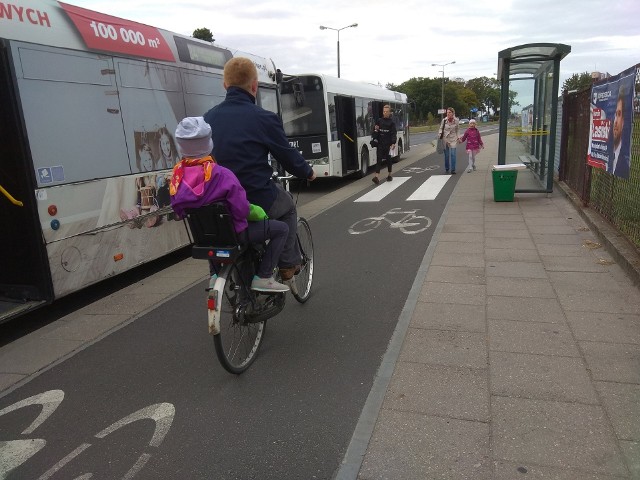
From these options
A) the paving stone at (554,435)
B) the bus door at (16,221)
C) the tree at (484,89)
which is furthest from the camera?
the tree at (484,89)

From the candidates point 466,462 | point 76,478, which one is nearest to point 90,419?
point 76,478

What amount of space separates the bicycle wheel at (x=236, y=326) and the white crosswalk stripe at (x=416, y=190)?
773 centimetres

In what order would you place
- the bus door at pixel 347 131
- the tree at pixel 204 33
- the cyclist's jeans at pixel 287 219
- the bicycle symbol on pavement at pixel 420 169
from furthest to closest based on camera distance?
the tree at pixel 204 33 → the bicycle symbol on pavement at pixel 420 169 → the bus door at pixel 347 131 → the cyclist's jeans at pixel 287 219

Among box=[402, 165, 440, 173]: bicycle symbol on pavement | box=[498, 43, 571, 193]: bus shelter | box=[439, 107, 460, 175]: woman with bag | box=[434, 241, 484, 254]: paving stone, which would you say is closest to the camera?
box=[434, 241, 484, 254]: paving stone

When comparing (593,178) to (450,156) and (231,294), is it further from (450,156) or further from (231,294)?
(231,294)

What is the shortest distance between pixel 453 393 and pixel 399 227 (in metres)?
5.24

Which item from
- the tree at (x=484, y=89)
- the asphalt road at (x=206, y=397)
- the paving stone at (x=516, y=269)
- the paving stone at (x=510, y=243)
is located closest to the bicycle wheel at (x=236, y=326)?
the asphalt road at (x=206, y=397)

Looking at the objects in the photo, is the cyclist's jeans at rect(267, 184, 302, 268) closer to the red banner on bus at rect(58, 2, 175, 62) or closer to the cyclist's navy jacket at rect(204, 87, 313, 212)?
the cyclist's navy jacket at rect(204, 87, 313, 212)

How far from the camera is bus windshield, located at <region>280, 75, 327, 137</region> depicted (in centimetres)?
1320

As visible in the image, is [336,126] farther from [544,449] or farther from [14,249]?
[544,449]

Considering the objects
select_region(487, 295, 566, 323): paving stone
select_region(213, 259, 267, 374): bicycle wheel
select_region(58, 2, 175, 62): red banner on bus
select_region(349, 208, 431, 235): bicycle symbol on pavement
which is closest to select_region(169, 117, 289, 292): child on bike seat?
select_region(213, 259, 267, 374): bicycle wheel

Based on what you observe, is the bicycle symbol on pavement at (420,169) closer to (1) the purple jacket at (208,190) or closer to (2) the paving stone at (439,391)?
(2) the paving stone at (439,391)

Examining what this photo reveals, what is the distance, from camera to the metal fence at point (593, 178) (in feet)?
20.2

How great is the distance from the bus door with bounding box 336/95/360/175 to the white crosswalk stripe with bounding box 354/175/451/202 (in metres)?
1.07
